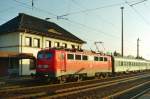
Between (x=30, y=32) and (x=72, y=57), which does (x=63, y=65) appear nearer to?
(x=72, y=57)

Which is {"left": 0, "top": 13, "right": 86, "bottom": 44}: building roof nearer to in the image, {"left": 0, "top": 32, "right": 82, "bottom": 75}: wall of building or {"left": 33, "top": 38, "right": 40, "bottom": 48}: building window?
{"left": 0, "top": 32, "right": 82, "bottom": 75}: wall of building

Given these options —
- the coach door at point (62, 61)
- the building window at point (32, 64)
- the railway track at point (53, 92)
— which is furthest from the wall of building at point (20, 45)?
the railway track at point (53, 92)

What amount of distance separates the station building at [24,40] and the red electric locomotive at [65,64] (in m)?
9.65

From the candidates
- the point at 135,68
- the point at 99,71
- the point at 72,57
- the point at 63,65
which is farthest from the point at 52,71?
the point at 135,68

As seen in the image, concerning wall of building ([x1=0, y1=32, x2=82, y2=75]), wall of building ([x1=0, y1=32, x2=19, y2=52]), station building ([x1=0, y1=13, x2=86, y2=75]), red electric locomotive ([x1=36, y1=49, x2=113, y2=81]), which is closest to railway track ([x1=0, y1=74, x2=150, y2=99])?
red electric locomotive ([x1=36, y1=49, x2=113, y2=81])

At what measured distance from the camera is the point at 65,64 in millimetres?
25875

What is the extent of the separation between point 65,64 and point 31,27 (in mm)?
17733

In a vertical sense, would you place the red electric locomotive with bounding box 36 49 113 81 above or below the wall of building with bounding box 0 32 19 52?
below

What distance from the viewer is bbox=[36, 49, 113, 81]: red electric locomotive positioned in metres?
24.8

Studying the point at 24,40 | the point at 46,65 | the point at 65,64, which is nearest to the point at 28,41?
the point at 24,40

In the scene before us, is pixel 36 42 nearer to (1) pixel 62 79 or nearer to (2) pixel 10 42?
(2) pixel 10 42

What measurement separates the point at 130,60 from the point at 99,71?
809 inches

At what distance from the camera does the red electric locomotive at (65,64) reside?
2480 centimetres

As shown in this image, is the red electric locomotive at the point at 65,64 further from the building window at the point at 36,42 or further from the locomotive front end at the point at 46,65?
the building window at the point at 36,42
